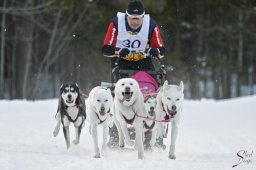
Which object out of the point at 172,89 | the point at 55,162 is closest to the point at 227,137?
the point at 172,89

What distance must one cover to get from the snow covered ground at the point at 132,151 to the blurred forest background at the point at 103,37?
35.5 feet

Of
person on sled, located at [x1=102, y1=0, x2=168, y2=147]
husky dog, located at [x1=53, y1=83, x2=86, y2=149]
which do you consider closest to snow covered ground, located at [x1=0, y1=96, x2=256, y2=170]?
husky dog, located at [x1=53, y1=83, x2=86, y2=149]

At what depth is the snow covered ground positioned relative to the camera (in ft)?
20.8

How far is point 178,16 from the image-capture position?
99.1 ft

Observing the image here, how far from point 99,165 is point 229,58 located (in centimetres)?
2933

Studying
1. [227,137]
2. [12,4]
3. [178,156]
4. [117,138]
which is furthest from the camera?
[12,4]

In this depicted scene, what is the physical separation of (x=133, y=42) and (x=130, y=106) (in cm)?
168

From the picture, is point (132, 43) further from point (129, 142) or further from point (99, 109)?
point (99, 109)

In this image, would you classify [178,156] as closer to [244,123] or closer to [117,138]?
[117,138]

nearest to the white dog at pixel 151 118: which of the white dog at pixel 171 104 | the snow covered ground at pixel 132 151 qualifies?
the white dog at pixel 171 104

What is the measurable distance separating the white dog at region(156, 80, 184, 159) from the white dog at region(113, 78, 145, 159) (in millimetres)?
272

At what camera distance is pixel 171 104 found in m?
7.38

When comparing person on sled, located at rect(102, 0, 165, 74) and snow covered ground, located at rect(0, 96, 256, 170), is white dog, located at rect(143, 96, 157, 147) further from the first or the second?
person on sled, located at rect(102, 0, 165, 74)

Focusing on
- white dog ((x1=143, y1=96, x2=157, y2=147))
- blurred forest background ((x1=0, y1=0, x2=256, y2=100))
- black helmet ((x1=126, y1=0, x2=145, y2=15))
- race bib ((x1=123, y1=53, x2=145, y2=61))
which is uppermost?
blurred forest background ((x1=0, y1=0, x2=256, y2=100))
